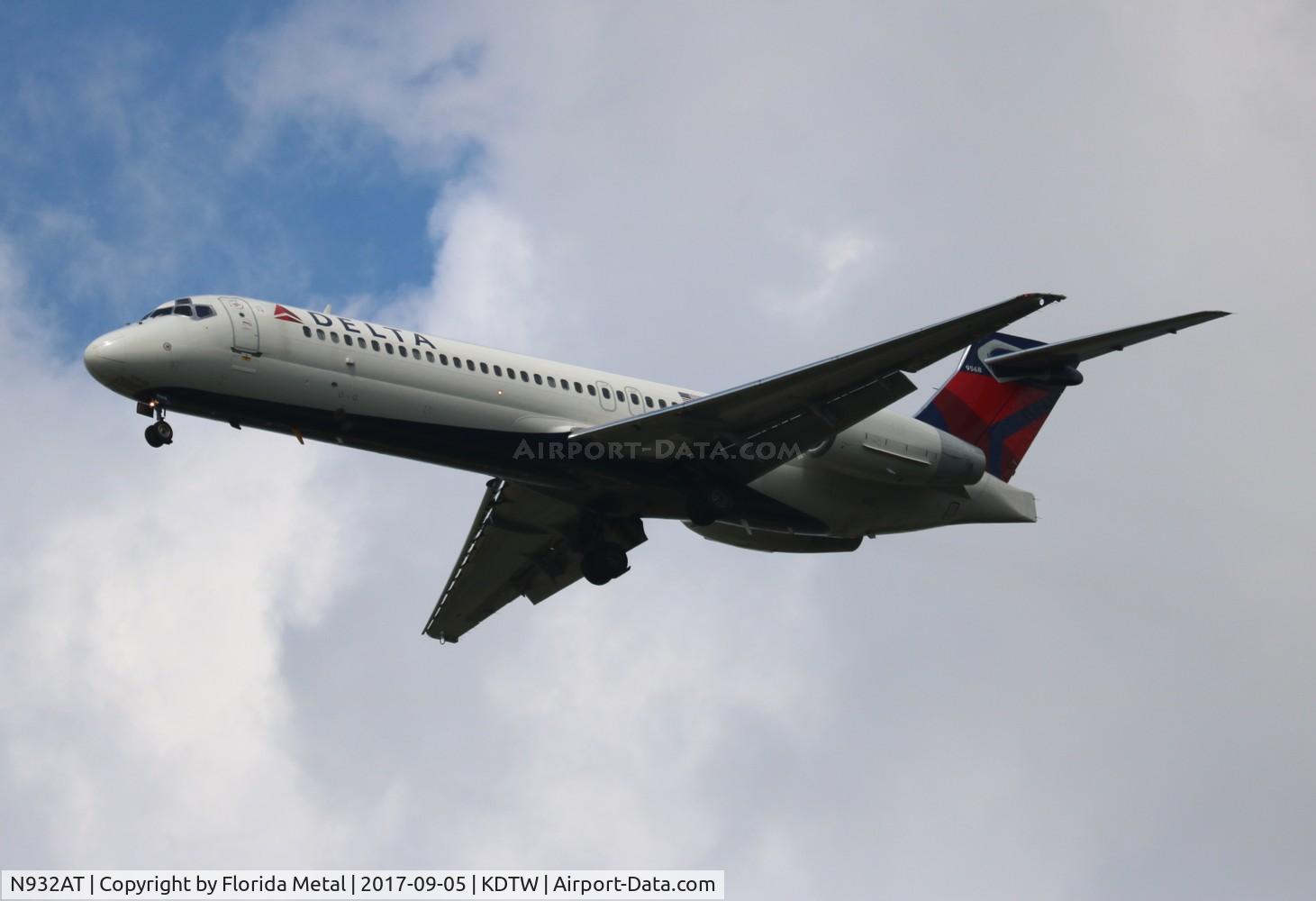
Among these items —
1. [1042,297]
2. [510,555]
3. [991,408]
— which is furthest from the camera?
[510,555]

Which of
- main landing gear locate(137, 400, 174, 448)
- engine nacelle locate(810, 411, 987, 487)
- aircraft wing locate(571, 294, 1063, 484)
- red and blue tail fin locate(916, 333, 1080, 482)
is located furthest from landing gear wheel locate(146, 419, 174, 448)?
red and blue tail fin locate(916, 333, 1080, 482)

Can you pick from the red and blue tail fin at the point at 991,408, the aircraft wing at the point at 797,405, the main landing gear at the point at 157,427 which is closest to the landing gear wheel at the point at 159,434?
the main landing gear at the point at 157,427

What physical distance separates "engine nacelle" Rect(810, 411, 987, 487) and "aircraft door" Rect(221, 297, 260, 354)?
956 cm

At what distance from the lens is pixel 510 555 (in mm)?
33625

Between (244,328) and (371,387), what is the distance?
82.4 inches

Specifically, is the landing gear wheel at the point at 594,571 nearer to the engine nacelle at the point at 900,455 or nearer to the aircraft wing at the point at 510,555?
the aircraft wing at the point at 510,555

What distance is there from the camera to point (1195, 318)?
2486cm

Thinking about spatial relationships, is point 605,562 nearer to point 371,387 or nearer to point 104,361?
point 371,387

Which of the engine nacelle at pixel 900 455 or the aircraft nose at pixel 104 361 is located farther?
the engine nacelle at pixel 900 455

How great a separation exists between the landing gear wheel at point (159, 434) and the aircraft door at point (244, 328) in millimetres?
1599

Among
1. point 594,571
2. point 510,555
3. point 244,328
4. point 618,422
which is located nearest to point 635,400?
point 618,422

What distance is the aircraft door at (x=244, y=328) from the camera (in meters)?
26.3

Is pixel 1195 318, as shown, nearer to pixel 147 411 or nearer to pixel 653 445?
pixel 653 445

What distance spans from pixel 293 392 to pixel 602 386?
17.7 feet
